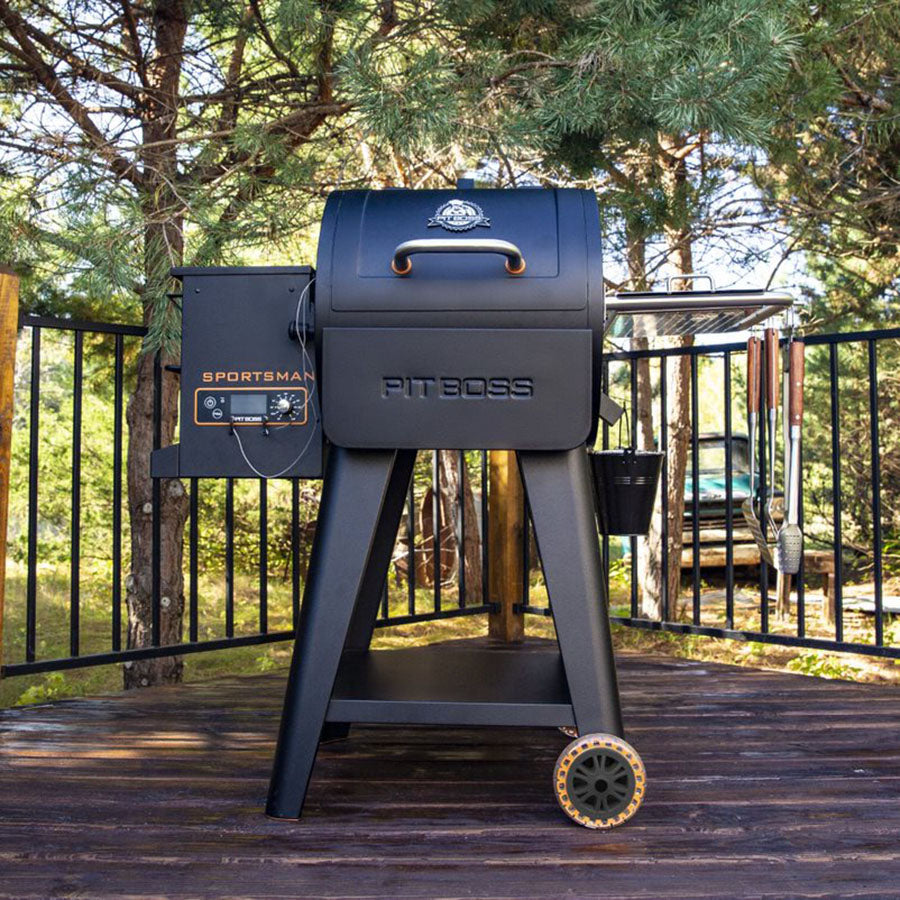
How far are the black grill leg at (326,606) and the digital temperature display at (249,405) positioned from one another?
22 centimetres

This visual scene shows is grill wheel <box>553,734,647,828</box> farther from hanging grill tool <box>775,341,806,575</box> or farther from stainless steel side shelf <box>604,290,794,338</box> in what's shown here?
stainless steel side shelf <box>604,290,794,338</box>

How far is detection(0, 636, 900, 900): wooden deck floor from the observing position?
1.26 m

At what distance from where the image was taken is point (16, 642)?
656cm

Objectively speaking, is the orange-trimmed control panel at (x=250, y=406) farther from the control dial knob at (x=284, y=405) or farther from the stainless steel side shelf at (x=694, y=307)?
the stainless steel side shelf at (x=694, y=307)

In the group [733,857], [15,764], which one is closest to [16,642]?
[15,764]

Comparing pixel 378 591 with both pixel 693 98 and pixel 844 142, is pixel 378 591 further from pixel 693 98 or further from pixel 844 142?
pixel 844 142

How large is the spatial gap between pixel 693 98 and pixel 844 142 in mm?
3042

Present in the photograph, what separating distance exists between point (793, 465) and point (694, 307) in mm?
338

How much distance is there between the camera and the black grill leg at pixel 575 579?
1489mm

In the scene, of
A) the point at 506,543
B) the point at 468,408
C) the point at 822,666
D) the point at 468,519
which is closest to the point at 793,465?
the point at 468,408

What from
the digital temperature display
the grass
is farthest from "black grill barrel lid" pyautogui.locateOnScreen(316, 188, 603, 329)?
the grass

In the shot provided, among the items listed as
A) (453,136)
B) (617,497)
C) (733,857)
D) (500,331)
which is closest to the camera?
(733,857)

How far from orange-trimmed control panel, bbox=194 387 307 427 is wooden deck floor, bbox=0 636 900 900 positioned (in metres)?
0.67

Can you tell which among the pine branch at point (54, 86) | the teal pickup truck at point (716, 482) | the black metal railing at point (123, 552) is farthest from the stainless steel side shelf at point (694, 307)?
the teal pickup truck at point (716, 482)
